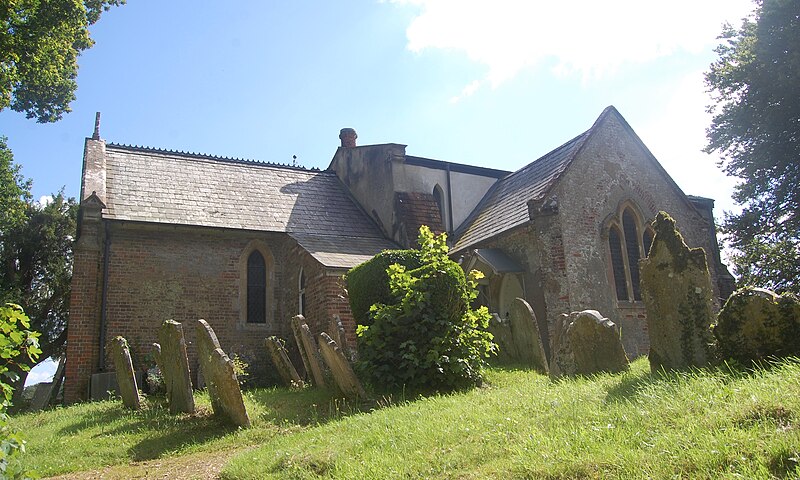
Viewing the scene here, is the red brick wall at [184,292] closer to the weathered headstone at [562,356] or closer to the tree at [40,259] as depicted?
the weathered headstone at [562,356]

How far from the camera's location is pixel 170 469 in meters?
7.50

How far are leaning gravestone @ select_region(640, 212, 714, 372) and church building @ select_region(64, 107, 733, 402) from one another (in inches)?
282

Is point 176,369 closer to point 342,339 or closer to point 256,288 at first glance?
point 342,339

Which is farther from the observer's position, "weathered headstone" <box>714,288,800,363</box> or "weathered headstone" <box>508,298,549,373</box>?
"weathered headstone" <box>508,298,549,373</box>

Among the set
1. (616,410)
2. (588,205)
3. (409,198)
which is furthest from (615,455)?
(409,198)

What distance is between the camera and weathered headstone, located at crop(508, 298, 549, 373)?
11.4 meters

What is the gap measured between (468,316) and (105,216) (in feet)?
34.4

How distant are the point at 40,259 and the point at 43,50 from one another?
49.9ft

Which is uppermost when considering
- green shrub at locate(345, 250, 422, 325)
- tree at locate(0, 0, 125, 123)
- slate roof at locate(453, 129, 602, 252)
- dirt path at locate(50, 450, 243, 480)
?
tree at locate(0, 0, 125, 123)

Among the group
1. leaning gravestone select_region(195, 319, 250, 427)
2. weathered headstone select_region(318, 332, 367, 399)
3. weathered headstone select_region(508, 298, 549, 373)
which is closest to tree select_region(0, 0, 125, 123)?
leaning gravestone select_region(195, 319, 250, 427)

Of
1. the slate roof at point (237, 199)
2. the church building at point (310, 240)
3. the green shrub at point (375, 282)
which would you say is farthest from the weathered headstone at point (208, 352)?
the slate roof at point (237, 199)

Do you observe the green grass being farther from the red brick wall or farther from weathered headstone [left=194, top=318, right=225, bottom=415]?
the red brick wall

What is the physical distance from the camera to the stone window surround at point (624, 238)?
16.0 meters

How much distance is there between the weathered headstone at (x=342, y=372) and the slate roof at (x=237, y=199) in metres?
5.41
